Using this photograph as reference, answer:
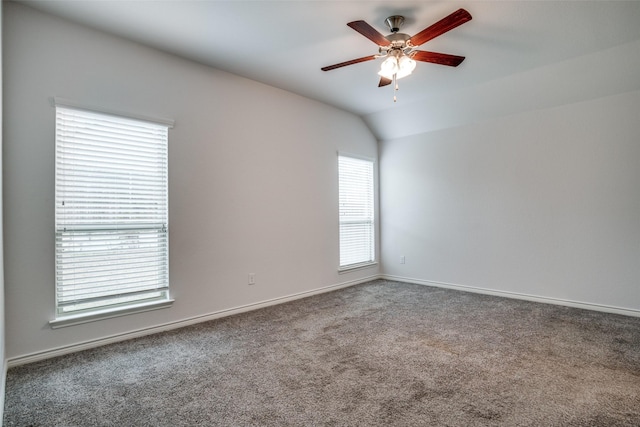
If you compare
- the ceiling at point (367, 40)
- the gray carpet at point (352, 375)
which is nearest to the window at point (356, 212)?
the ceiling at point (367, 40)

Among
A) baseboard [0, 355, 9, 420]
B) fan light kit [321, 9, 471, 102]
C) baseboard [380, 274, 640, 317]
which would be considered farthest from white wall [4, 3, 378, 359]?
fan light kit [321, 9, 471, 102]

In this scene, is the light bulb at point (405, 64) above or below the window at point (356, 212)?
above

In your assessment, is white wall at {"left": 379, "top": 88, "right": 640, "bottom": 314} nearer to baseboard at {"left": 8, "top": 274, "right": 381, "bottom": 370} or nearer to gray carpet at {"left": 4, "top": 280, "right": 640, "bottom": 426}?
gray carpet at {"left": 4, "top": 280, "right": 640, "bottom": 426}

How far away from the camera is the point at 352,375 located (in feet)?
7.70

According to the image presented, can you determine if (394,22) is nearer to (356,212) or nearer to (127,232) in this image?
(127,232)

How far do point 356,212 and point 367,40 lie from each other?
2812mm

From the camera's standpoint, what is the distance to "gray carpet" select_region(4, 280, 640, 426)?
1.90 meters

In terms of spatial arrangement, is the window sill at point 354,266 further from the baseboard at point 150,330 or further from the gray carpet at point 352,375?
the gray carpet at point 352,375

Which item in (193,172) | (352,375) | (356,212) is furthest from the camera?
(356,212)

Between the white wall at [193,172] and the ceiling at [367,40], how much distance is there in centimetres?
26

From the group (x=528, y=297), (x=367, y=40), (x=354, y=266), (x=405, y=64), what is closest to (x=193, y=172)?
(x=367, y=40)

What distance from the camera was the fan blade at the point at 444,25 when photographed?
219cm

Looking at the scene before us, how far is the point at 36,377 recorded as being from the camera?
234 centimetres

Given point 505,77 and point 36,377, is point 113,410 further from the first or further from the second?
point 505,77
